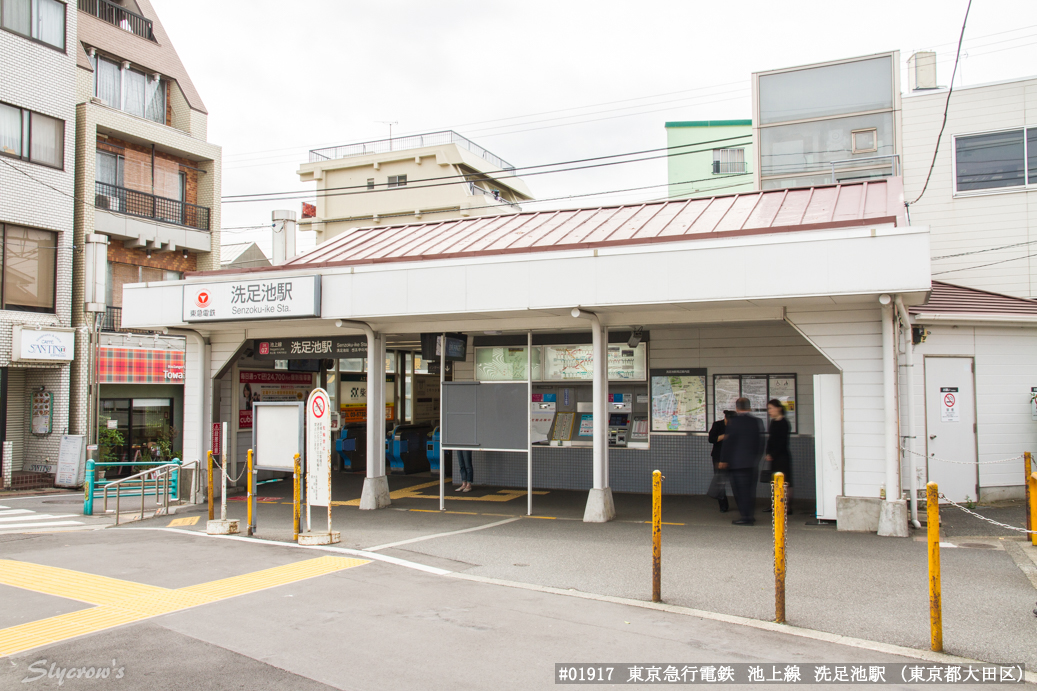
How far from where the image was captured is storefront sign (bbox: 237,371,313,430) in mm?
16092

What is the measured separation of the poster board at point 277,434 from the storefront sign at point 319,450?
0.65 ft

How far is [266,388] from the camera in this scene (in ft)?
55.2

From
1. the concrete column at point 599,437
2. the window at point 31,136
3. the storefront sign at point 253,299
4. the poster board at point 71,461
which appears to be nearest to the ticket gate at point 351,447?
the poster board at point 71,461

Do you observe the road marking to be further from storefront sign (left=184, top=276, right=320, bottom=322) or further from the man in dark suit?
the man in dark suit

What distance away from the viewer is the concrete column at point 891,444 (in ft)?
31.4

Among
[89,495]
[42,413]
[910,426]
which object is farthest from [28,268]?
[910,426]

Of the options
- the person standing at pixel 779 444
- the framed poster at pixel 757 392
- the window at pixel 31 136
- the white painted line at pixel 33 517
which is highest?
the window at pixel 31 136

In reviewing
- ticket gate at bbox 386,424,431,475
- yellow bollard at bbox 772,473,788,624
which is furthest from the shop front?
yellow bollard at bbox 772,473,788,624

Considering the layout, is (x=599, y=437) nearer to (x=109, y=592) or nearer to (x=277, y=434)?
(x=277, y=434)

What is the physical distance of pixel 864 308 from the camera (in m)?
9.87

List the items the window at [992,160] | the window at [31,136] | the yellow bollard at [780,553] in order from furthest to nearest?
the window at [31,136]
the window at [992,160]
the yellow bollard at [780,553]

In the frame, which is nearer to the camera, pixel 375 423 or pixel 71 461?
pixel 375 423

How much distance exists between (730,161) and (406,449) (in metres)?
23.2

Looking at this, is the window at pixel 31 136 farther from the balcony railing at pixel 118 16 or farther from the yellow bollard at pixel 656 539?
the yellow bollard at pixel 656 539
